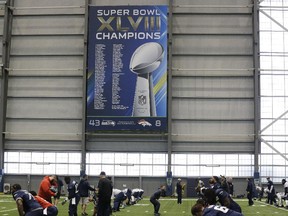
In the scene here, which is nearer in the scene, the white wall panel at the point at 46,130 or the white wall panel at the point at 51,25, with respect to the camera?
the white wall panel at the point at 46,130

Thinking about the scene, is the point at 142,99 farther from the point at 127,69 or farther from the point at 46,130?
the point at 46,130

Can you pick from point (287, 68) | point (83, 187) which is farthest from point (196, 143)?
point (83, 187)

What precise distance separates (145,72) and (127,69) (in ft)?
4.68

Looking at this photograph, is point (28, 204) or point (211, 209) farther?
point (28, 204)

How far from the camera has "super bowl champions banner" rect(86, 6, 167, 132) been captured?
146 ft

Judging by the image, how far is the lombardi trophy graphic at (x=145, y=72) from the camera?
145 feet

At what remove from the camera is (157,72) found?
4441cm

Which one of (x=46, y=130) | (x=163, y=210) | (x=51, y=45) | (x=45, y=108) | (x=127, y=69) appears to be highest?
(x=51, y=45)

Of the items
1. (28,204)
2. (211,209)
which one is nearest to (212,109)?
(28,204)

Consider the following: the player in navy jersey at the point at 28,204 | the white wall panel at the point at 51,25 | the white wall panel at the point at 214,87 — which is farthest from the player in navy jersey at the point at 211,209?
the white wall panel at the point at 51,25

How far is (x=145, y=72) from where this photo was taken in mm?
44594

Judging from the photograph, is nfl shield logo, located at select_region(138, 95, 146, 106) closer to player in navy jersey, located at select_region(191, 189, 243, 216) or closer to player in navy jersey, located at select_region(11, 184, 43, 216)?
player in navy jersey, located at select_region(11, 184, 43, 216)

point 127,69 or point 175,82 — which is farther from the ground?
point 127,69

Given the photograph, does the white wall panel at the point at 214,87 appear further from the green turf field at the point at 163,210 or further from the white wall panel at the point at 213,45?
the green turf field at the point at 163,210
